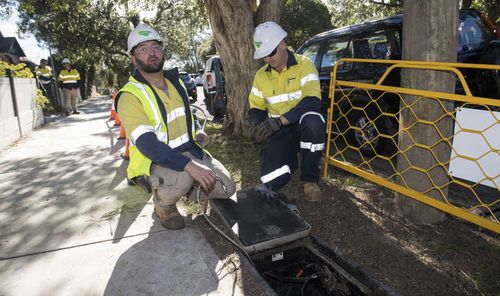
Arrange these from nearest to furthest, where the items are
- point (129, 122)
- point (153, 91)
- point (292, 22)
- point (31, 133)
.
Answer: point (129, 122) < point (153, 91) < point (31, 133) < point (292, 22)

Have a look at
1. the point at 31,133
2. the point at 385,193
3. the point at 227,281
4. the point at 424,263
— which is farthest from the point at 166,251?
the point at 31,133

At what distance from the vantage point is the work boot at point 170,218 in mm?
3066

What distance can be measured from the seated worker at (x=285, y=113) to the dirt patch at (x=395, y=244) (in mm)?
354

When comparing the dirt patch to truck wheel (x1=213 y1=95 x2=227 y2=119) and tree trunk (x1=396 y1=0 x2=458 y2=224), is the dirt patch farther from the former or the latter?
truck wheel (x1=213 y1=95 x2=227 y2=119)

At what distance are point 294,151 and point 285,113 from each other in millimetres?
493

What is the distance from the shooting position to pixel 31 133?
7.91 meters

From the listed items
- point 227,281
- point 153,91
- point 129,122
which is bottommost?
point 227,281

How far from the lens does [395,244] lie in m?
2.67

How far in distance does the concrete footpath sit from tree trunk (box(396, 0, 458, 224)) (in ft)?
5.79

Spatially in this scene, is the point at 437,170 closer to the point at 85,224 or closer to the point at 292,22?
Result: the point at 85,224

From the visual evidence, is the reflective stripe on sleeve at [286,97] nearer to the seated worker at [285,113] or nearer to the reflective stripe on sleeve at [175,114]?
the seated worker at [285,113]

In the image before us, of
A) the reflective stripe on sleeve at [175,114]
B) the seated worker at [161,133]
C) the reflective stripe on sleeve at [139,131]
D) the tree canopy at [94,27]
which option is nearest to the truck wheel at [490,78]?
the seated worker at [161,133]

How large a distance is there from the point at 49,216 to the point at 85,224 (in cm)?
48

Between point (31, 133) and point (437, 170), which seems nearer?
point (437, 170)
